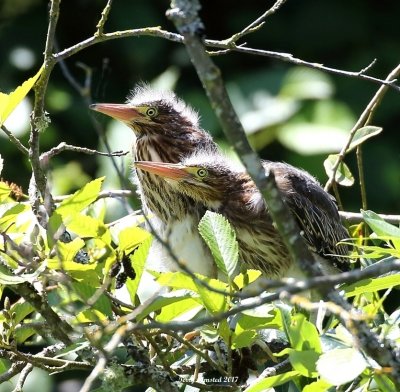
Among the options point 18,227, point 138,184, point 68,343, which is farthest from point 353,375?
point 138,184

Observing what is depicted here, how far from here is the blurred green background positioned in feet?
13.7

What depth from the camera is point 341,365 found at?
127 cm

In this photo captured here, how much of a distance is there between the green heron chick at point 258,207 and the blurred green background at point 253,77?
3.72 feet

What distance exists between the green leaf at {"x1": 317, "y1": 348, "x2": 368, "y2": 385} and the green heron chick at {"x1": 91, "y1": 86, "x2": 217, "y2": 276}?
1.25 m

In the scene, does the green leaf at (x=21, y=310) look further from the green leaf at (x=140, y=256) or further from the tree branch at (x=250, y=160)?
the tree branch at (x=250, y=160)

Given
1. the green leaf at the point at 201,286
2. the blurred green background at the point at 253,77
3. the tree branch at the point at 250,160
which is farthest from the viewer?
the blurred green background at the point at 253,77

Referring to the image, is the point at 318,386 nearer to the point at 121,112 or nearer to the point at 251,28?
the point at 251,28

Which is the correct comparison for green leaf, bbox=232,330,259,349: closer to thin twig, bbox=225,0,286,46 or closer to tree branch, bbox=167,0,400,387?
tree branch, bbox=167,0,400,387

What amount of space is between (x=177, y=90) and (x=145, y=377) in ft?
9.72

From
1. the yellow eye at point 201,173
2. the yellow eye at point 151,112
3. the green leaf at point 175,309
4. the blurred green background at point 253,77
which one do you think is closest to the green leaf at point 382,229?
the green leaf at point 175,309

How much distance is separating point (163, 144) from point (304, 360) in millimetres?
1618

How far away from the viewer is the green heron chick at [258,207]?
2516mm

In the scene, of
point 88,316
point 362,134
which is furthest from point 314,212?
point 88,316

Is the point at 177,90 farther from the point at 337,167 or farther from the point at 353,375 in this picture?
the point at 353,375
